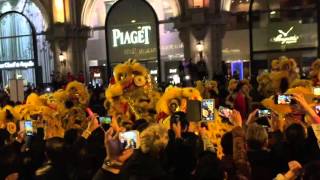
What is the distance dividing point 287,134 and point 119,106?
444 cm

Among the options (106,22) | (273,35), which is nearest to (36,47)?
(106,22)

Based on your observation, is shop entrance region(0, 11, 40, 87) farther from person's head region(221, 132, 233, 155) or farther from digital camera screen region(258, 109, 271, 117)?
person's head region(221, 132, 233, 155)

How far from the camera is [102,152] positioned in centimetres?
527

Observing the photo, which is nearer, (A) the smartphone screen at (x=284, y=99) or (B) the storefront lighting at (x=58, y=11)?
(A) the smartphone screen at (x=284, y=99)

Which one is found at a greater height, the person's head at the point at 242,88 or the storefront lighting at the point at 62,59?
the storefront lighting at the point at 62,59

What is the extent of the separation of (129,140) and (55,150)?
2.83 feet

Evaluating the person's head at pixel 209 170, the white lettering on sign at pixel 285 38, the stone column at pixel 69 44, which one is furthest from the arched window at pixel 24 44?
the person's head at pixel 209 170

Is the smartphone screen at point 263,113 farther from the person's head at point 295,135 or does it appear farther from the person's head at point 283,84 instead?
the person's head at point 283,84

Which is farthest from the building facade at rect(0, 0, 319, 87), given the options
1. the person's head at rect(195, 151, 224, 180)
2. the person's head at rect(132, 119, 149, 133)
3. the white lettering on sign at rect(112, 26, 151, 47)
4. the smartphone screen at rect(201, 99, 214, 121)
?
the person's head at rect(195, 151, 224, 180)

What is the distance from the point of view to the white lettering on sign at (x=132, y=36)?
23.2 m

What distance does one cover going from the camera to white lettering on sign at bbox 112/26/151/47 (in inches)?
915

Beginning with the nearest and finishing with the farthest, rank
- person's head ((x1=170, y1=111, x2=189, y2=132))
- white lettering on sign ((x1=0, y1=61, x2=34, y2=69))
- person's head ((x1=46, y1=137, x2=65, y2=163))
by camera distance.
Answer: person's head ((x1=46, y1=137, x2=65, y2=163)) < person's head ((x1=170, y1=111, x2=189, y2=132)) < white lettering on sign ((x1=0, y1=61, x2=34, y2=69))

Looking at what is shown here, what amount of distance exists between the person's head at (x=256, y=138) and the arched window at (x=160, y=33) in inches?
665

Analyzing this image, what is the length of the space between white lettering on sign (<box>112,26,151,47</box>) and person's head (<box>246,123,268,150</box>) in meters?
18.7
